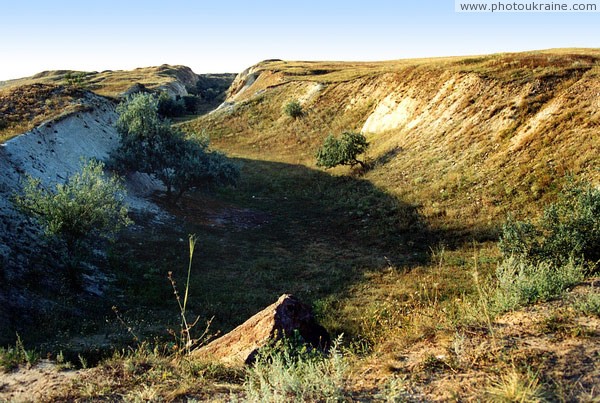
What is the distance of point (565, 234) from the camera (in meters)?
12.3

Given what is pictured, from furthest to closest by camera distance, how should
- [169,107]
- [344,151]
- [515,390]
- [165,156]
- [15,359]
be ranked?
[169,107], [344,151], [165,156], [15,359], [515,390]

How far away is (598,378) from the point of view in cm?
495

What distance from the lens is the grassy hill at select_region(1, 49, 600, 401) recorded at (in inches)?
226

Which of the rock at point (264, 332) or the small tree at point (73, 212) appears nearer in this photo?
the rock at point (264, 332)

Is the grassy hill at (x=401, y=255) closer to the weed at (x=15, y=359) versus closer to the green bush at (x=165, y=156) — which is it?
the weed at (x=15, y=359)

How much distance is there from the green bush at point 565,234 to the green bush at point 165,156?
20991 mm

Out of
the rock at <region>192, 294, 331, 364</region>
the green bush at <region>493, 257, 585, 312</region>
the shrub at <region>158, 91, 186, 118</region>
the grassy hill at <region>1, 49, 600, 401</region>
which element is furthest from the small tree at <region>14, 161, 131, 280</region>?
the shrub at <region>158, 91, 186, 118</region>

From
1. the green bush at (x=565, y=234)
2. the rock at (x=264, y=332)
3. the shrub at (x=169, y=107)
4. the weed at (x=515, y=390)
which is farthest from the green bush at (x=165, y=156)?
the shrub at (x=169, y=107)

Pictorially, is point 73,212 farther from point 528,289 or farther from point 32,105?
point 32,105

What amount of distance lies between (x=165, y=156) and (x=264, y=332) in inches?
905

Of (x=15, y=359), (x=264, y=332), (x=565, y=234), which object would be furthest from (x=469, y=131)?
(x=15, y=359)

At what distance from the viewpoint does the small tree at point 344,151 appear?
34.6 meters

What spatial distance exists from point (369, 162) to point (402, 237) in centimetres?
1459

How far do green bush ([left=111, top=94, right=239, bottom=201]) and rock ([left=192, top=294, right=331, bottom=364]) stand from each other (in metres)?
20.3
